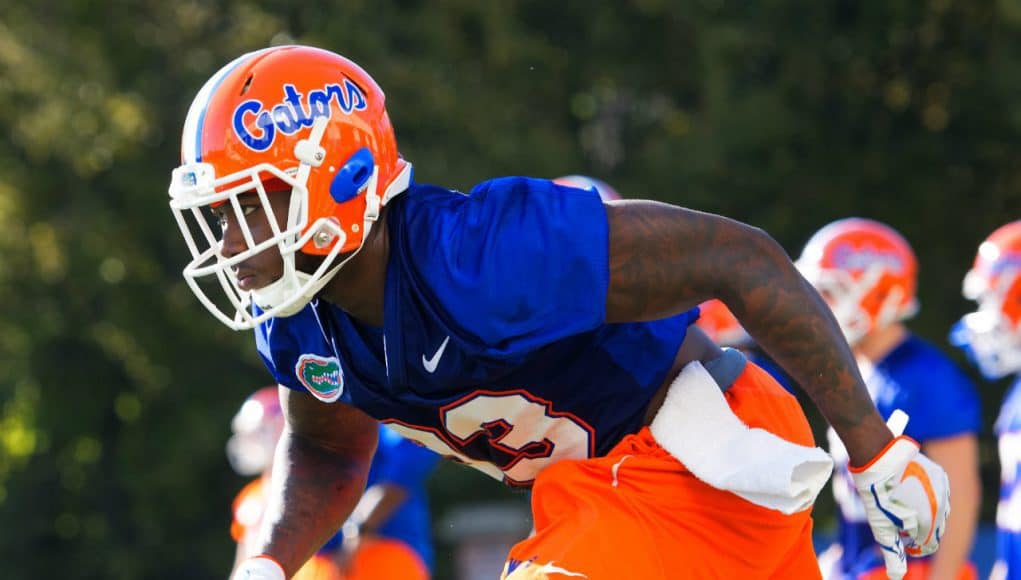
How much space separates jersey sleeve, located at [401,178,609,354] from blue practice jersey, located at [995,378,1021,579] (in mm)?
2647

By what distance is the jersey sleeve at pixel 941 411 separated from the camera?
17.7 feet

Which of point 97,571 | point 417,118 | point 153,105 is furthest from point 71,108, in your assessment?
point 97,571

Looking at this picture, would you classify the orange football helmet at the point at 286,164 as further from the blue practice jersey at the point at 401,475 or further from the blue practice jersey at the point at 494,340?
the blue practice jersey at the point at 401,475

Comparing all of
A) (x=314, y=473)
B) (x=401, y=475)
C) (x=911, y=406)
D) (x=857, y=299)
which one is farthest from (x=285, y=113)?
(x=401, y=475)

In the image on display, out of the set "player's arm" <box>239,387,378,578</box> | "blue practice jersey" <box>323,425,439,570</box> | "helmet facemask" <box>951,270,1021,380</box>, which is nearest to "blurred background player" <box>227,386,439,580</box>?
"blue practice jersey" <box>323,425,439,570</box>

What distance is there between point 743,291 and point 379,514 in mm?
3693

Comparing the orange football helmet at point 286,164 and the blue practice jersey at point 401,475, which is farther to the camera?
the blue practice jersey at point 401,475

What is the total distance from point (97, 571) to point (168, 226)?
3.24m

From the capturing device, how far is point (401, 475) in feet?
21.7

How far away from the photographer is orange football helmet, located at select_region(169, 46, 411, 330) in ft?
10.6

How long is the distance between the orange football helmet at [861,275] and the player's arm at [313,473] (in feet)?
8.94

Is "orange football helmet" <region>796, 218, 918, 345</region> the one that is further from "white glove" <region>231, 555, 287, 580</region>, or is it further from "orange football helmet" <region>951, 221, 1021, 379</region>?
"white glove" <region>231, 555, 287, 580</region>

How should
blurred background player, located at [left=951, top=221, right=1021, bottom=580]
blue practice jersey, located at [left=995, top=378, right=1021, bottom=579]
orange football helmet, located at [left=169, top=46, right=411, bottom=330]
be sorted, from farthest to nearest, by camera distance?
blurred background player, located at [left=951, top=221, right=1021, bottom=580] < blue practice jersey, located at [left=995, top=378, right=1021, bottom=579] < orange football helmet, located at [left=169, top=46, right=411, bottom=330]

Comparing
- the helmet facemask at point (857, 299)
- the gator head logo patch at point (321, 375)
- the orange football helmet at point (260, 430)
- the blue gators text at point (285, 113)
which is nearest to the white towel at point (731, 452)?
the gator head logo patch at point (321, 375)
